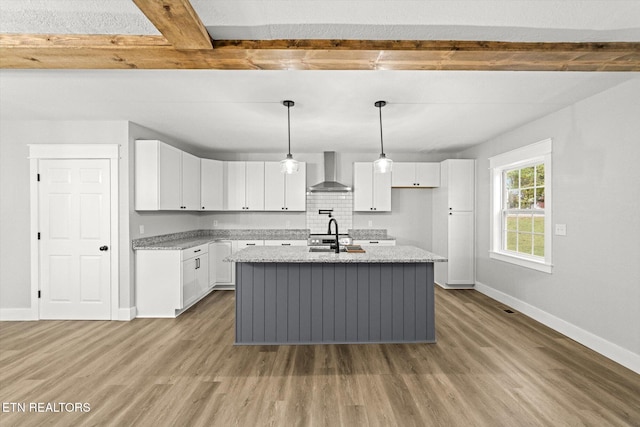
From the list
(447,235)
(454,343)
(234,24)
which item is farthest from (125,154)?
(447,235)

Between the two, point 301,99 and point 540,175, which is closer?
point 301,99

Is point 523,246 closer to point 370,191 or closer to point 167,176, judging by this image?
point 370,191

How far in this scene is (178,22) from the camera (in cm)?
181

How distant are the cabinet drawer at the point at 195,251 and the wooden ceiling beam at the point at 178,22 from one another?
2896mm

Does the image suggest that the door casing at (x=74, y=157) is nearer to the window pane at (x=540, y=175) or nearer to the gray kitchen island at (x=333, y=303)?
the gray kitchen island at (x=333, y=303)

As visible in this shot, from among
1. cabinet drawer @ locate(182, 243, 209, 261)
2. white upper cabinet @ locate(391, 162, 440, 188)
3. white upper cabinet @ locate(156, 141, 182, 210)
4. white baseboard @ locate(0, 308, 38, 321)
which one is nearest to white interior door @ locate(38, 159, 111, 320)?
white baseboard @ locate(0, 308, 38, 321)

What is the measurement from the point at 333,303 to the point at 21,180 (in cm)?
430

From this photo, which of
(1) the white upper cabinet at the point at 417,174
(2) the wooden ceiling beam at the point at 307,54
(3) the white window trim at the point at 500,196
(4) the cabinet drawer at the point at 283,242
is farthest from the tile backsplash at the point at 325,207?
(2) the wooden ceiling beam at the point at 307,54

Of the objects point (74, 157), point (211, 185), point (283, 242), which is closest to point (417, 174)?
point (283, 242)

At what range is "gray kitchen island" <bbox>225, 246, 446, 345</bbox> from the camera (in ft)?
10.6

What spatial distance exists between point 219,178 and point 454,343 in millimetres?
4513

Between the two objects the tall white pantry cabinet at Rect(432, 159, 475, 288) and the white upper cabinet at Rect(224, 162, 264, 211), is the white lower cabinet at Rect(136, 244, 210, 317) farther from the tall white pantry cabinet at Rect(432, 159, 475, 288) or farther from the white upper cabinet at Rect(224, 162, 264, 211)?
the tall white pantry cabinet at Rect(432, 159, 475, 288)

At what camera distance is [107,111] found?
3.59 metres

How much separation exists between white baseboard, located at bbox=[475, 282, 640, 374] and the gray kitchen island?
1.53 meters
